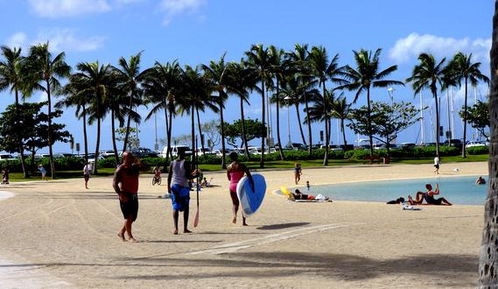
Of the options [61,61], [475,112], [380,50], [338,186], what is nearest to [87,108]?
[61,61]

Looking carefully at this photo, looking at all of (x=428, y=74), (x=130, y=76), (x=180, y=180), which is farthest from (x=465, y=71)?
(x=180, y=180)

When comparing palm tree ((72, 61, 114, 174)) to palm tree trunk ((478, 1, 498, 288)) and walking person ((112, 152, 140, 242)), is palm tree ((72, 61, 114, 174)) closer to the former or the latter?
walking person ((112, 152, 140, 242))

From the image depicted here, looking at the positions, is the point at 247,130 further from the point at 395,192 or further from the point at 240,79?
the point at 395,192

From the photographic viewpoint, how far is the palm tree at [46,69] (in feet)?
157

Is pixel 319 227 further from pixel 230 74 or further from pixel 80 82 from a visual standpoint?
pixel 230 74

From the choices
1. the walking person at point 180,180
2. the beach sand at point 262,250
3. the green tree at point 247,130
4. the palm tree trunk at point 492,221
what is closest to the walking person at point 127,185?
the beach sand at point 262,250

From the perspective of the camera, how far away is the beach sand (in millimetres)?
7340

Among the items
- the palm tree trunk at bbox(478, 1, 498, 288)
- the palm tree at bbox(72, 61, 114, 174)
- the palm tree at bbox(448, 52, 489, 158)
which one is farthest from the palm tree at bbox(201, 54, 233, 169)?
the palm tree trunk at bbox(478, 1, 498, 288)

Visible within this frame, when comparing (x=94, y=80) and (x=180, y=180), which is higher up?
(x=94, y=80)

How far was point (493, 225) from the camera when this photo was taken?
4148 millimetres

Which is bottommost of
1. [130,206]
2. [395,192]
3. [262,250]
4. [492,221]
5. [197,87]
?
[395,192]

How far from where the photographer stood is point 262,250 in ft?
31.6

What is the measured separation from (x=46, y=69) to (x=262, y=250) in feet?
140

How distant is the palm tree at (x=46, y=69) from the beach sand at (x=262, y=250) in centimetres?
3381
